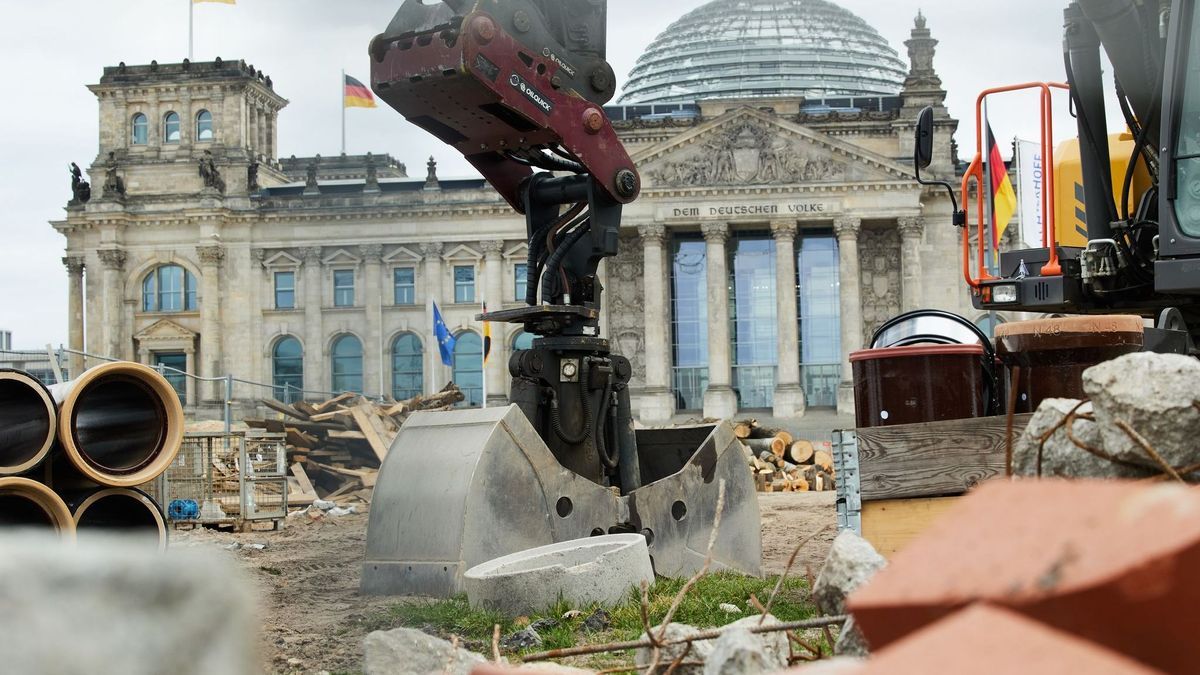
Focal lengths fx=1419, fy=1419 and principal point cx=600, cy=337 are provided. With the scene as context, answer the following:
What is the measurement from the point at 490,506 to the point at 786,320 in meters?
60.1

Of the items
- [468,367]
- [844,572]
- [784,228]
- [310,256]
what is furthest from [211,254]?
[844,572]

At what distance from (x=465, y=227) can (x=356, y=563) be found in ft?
190

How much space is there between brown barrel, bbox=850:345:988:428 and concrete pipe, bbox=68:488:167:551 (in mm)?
4006

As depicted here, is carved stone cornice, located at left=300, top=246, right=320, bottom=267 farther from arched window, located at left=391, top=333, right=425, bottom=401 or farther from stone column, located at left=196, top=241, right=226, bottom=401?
arched window, located at left=391, top=333, right=425, bottom=401

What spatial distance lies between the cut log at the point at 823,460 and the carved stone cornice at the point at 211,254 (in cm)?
4458

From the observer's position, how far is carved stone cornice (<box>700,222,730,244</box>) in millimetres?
68188

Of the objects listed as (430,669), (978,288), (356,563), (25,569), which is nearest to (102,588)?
(25,569)

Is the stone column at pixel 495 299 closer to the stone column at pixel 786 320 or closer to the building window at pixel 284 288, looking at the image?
the building window at pixel 284 288

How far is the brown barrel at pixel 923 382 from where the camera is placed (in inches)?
277

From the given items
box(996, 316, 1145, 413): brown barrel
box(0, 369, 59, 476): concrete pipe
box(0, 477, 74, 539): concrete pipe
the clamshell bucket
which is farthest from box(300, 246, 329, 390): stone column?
box(996, 316, 1145, 413): brown barrel

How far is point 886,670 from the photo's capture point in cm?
166

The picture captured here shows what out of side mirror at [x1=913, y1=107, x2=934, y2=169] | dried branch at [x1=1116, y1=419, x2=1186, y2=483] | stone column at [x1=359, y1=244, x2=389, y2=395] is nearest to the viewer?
dried branch at [x1=1116, y1=419, x2=1186, y2=483]

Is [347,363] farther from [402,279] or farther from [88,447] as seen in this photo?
[88,447]

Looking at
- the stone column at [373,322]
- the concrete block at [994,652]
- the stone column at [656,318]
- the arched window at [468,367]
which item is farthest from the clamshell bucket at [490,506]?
the stone column at [373,322]
